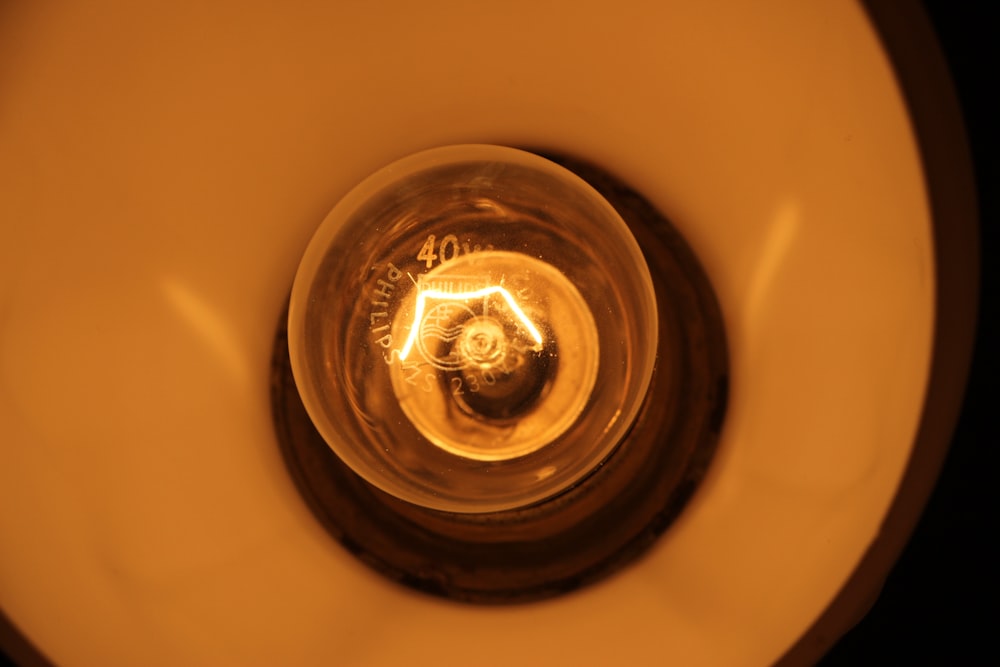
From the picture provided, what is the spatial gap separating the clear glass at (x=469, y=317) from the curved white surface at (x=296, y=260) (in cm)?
4

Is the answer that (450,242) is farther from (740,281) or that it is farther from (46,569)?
(46,569)

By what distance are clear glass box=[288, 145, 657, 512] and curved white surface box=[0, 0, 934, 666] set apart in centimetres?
4

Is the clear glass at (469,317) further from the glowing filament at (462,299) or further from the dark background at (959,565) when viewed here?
the dark background at (959,565)

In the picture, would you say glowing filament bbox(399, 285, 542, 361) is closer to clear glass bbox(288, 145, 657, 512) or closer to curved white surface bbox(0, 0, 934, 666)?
clear glass bbox(288, 145, 657, 512)

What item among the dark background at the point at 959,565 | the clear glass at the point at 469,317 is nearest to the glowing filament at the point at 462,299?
the clear glass at the point at 469,317

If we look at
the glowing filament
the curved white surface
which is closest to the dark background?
the curved white surface

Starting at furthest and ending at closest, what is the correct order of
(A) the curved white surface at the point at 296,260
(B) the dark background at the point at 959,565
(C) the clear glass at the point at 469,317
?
(B) the dark background at the point at 959,565, (C) the clear glass at the point at 469,317, (A) the curved white surface at the point at 296,260

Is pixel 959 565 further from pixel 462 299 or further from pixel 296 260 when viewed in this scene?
pixel 296 260

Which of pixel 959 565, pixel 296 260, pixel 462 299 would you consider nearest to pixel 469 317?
pixel 462 299

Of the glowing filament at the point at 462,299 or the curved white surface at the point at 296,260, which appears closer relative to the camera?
the curved white surface at the point at 296,260

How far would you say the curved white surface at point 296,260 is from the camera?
17.2 inches

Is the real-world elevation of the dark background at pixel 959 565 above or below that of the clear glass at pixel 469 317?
below

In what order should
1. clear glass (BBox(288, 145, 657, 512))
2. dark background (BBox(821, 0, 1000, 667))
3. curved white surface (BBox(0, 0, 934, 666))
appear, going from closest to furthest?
curved white surface (BBox(0, 0, 934, 666))
clear glass (BBox(288, 145, 657, 512))
dark background (BBox(821, 0, 1000, 667))

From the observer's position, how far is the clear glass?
66 cm
